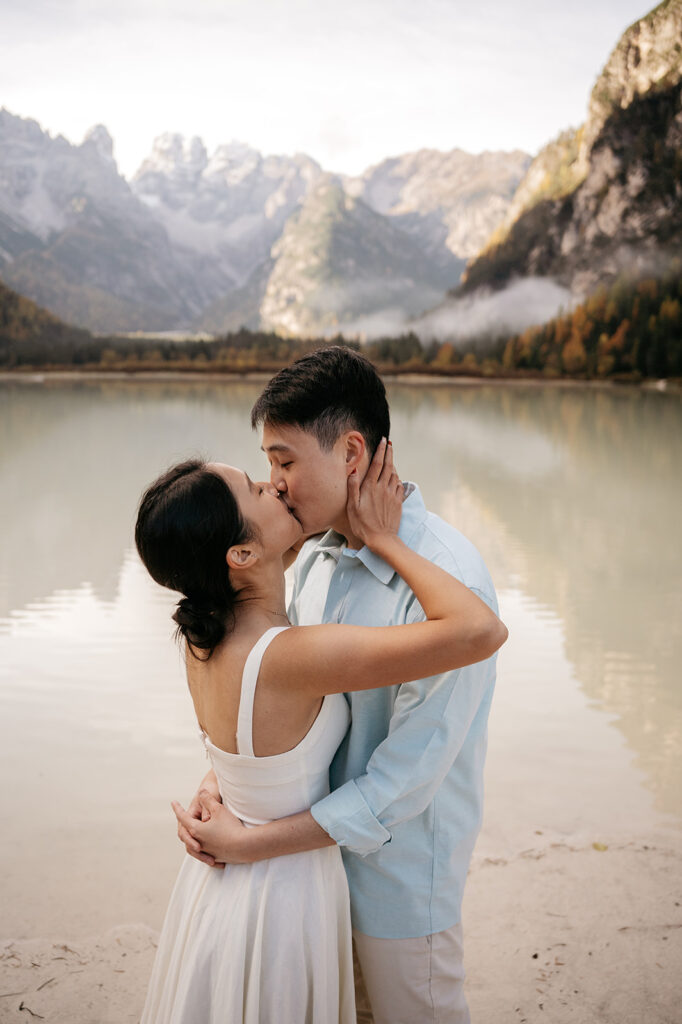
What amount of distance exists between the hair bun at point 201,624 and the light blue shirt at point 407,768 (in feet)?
0.74

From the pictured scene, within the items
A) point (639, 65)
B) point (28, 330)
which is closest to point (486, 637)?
point (28, 330)

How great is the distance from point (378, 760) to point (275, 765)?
0.60 feet

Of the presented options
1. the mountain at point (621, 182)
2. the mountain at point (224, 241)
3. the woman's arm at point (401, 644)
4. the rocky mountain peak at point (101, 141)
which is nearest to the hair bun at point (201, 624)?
the woman's arm at point (401, 644)

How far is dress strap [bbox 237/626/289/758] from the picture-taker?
57.5 inches

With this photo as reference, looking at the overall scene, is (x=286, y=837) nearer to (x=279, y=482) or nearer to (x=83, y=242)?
(x=279, y=482)

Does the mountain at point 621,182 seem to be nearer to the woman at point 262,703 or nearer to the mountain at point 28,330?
the mountain at point 28,330

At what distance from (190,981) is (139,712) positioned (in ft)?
11.3

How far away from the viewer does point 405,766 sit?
145 centimetres

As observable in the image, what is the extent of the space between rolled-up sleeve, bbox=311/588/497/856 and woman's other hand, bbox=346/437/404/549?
0.28 metres

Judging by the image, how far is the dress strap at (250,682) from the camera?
146 centimetres

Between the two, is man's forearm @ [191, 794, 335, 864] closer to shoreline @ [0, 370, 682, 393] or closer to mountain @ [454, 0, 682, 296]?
shoreline @ [0, 370, 682, 393]

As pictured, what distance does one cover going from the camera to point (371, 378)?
1.61m

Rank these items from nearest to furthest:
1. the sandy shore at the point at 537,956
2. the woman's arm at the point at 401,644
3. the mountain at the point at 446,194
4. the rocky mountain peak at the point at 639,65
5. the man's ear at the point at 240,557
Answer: the woman's arm at the point at 401,644, the man's ear at the point at 240,557, the sandy shore at the point at 537,956, the rocky mountain peak at the point at 639,65, the mountain at the point at 446,194

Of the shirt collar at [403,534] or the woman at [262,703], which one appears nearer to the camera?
the woman at [262,703]
